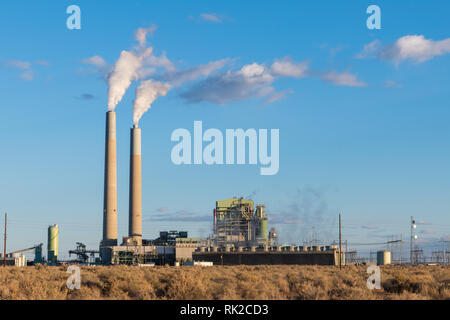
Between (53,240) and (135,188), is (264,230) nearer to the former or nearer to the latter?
(135,188)

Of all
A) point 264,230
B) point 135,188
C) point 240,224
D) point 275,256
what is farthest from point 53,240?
point 275,256

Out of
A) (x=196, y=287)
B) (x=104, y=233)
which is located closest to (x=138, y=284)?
(x=196, y=287)

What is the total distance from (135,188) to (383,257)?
5058 cm

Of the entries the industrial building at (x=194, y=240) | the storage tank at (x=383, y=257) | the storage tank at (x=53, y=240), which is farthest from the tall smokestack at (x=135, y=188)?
the storage tank at (x=383, y=257)

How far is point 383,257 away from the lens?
11150cm

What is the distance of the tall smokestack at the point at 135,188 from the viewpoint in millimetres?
111500

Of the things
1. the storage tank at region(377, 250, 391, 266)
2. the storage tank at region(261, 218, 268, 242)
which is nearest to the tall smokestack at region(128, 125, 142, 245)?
the storage tank at region(261, 218, 268, 242)

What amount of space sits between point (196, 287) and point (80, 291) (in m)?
5.62

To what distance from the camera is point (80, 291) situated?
23391 millimetres

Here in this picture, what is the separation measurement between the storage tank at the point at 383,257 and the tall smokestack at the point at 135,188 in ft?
159

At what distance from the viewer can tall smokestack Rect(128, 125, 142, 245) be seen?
11150cm

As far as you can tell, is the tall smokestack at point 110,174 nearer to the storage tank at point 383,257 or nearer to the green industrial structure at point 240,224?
the green industrial structure at point 240,224

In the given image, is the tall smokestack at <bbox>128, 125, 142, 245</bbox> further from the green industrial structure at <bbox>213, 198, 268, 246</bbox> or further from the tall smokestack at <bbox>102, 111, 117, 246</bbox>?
the green industrial structure at <bbox>213, 198, 268, 246</bbox>
